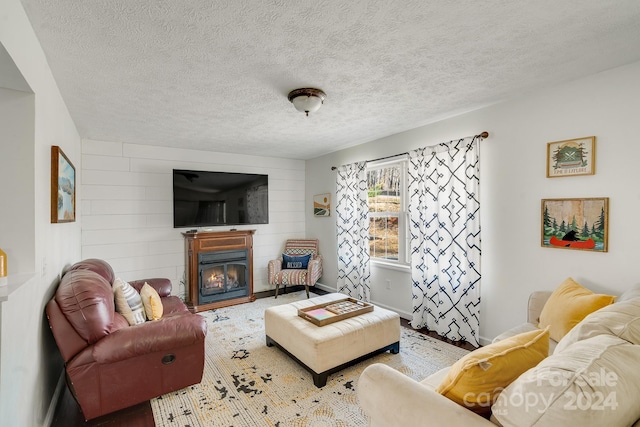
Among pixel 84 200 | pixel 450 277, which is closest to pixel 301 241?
pixel 450 277

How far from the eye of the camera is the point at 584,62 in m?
2.06

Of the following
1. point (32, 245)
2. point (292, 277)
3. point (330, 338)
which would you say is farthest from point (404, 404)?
point (292, 277)

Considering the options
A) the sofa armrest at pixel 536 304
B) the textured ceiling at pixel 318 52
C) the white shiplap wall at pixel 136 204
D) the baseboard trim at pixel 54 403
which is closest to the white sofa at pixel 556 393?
the sofa armrest at pixel 536 304

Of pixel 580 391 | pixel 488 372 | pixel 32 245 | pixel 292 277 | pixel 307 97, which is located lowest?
pixel 292 277

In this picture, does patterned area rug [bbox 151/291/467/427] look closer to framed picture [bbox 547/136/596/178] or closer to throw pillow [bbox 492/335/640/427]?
throw pillow [bbox 492/335/640/427]

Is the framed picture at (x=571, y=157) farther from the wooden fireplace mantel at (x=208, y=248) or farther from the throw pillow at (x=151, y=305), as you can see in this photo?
the wooden fireplace mantel at (x=208, y=248)

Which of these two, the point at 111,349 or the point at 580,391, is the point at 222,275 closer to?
the point at 111,349

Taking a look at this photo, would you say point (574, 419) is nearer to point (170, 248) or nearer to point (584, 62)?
point (584, 62)

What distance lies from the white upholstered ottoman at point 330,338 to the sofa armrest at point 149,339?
0.79 metres

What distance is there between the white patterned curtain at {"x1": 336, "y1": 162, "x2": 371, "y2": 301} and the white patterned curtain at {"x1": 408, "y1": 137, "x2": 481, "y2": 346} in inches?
Result: 32.7

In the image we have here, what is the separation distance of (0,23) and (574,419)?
2417 mm

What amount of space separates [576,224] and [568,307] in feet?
2.53

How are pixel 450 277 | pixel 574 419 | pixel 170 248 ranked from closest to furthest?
1. pixel 574 419
2. pixel 450 277
3. pixel 170 248

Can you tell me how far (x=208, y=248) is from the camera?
4449mm
